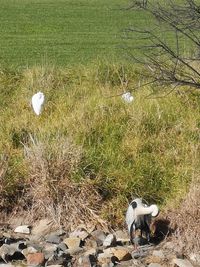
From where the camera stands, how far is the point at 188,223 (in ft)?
19.9

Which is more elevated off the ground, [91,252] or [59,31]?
[91,252]

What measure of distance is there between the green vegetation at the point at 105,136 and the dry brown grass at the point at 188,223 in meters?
0.42

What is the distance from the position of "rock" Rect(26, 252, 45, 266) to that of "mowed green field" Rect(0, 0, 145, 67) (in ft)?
15.2

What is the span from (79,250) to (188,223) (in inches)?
34.2

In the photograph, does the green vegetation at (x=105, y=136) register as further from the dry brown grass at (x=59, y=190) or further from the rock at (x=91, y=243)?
the rock at (x=91, y=243)

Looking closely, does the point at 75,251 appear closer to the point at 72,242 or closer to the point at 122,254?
the point at 72,242

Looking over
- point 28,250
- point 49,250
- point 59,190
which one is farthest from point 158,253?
point 59,190

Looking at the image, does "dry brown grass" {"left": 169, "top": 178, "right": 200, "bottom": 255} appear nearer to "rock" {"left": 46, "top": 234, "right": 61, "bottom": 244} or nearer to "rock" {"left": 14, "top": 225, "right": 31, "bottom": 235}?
"rock" {"left": 46, "top": 234, "right": 61, "bottom": 244}

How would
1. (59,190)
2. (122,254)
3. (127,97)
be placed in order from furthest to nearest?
(127,97) → (59,190) → (122,254)

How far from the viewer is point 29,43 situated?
17422mm

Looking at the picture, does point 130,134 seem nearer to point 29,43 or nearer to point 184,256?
point 184,256

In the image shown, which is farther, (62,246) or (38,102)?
(38,102)

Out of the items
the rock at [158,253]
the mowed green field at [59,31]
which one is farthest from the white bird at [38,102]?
the rock at [158,253]

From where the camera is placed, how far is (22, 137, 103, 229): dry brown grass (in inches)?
260
